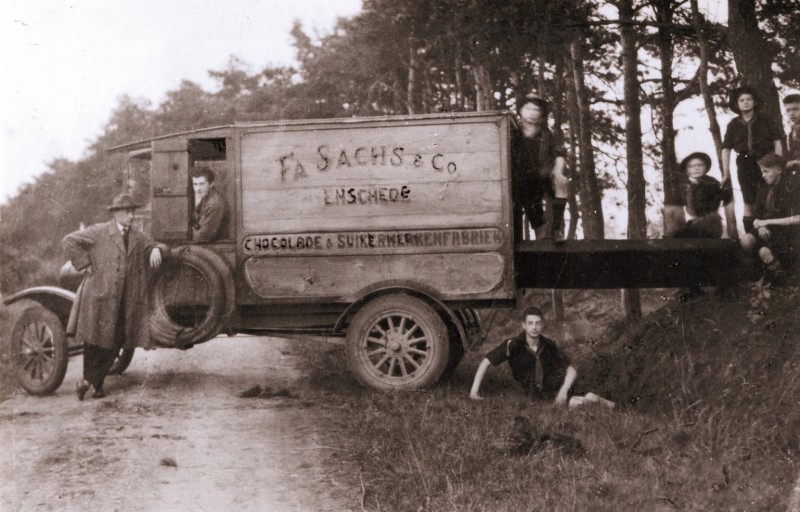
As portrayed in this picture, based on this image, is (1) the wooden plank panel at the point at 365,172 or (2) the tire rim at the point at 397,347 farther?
(2) the tire rim at the point at 397,347

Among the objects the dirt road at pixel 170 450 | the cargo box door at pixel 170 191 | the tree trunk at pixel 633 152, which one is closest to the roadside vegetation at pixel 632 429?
the dirt road at pixel 170 450

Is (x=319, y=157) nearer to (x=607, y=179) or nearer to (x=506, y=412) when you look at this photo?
(x=506, y=412)

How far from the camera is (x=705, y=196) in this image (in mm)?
7477

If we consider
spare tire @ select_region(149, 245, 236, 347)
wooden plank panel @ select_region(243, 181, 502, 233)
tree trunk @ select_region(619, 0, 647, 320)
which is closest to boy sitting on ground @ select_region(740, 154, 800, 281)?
wooden plank panel @ select_region(243, 181, 502, 233)

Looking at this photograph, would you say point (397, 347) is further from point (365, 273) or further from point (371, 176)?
point (371, 176)

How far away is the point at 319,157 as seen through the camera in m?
7.20

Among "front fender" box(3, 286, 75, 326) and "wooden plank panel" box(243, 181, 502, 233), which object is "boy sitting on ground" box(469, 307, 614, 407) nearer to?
"wooden plank panel" box(243, 181, 502, 233)

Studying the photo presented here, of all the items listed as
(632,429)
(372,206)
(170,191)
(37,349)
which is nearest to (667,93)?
(372,206)

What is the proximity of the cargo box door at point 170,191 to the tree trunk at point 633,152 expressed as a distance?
5911 mm

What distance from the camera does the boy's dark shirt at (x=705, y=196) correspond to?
24.4 ft

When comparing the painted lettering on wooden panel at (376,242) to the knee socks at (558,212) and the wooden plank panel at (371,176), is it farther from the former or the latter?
the knee socks at (558,212)

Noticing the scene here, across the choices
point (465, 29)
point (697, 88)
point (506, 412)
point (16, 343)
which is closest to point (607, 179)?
point (697, 88)

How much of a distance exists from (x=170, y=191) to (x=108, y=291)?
1052mm

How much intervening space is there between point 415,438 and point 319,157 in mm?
2746
